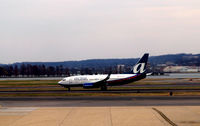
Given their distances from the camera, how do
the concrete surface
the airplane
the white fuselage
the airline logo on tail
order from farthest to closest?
1. the airline logo on tail
2. the white fuselage
3. the airplane
4. the concrete surface

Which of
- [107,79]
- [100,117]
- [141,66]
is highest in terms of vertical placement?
[141,66]

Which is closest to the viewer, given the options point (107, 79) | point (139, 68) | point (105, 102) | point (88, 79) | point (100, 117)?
point (100, 117)

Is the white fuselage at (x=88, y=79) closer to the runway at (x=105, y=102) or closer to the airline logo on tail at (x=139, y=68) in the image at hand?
the airline logo on tail at (x=139, y=68)

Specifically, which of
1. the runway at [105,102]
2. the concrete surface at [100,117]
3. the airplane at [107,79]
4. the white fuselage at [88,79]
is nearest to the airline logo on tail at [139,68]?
the airplane at [107,79]

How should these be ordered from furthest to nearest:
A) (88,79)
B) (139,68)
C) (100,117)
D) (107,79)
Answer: (139,68), (88,79), (107,79), (100,117)

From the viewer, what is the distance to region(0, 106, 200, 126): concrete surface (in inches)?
991

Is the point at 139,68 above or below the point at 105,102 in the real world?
above

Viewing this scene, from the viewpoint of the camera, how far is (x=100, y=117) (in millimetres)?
28094

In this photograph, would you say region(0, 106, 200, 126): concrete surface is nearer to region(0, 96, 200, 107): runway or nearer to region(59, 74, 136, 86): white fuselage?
region(0, 96, 200, 107): runway

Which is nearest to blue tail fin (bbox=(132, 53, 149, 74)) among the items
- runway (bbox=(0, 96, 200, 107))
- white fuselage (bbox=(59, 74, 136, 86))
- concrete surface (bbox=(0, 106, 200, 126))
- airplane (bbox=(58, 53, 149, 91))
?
airplane (bbox=(58, 53, 149, 91))

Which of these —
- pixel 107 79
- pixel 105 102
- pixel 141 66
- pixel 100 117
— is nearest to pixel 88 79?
pixel 107 79

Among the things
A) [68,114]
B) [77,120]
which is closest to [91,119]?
[77,120]

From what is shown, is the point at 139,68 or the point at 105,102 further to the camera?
the point at 139,68

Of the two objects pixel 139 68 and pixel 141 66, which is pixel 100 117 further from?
pixel 141 66
